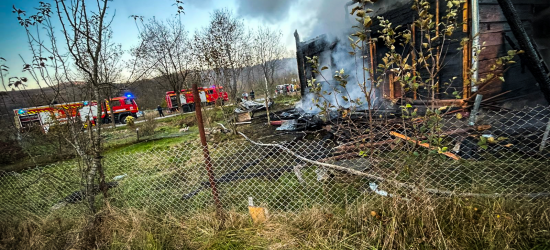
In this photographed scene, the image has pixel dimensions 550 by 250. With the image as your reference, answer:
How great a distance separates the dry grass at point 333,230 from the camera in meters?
2.07

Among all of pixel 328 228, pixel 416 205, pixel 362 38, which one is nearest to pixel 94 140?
pixel 328 228

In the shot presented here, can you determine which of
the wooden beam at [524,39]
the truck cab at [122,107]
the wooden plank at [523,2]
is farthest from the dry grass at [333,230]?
the truck cab at [122,107]

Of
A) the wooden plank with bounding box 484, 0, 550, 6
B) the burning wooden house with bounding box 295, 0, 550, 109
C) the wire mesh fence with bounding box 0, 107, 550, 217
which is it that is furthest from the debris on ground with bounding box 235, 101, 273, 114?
the wooden plank with bounding box 484, 0, 550, 6

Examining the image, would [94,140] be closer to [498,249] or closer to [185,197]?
[185,197]

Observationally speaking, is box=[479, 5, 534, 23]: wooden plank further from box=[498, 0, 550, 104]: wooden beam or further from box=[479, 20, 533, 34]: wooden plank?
box=[498, 0, 550, 104]: wooden beam

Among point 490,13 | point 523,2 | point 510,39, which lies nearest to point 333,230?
point 490,13

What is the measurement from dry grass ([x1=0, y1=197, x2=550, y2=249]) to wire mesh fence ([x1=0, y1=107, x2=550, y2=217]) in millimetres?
140

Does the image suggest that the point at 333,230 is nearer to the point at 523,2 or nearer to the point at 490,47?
the point at 490,47

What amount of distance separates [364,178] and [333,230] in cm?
169

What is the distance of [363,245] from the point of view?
2.14 m

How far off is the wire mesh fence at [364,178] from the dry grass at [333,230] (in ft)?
0.46

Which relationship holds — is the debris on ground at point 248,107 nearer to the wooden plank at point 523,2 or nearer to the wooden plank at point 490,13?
the wooden plank at point 490,13

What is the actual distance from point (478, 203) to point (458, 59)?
16.1ft

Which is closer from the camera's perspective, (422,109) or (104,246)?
(104,246)
